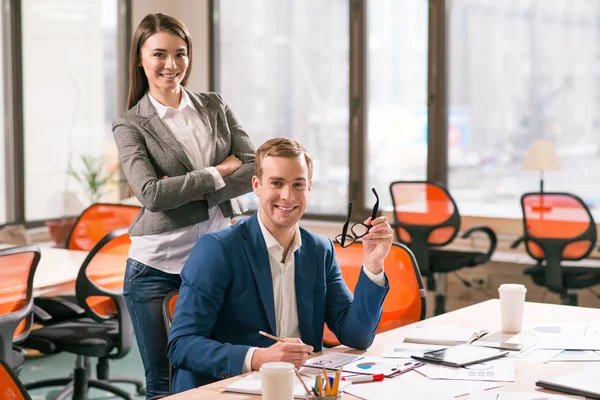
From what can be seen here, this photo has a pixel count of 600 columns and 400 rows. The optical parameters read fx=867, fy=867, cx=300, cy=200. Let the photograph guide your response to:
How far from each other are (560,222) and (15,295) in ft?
10.2

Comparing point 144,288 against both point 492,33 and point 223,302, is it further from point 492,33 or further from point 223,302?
point 492,33

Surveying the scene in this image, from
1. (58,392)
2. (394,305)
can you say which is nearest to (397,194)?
(58,392)

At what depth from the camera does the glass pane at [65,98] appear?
602 cm

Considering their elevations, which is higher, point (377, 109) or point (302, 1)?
point (302, 1)

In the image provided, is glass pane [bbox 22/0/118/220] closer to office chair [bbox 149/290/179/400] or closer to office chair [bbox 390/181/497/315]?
office chair [bbox 390/181/497/315]

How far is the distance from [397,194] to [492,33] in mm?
1395

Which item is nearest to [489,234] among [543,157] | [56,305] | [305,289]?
[543,157]

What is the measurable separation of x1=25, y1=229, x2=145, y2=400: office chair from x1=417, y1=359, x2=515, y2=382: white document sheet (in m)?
1.94

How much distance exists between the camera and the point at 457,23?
614cm

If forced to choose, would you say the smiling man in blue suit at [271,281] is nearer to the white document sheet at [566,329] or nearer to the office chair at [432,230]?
the white document sheet at [566,329]

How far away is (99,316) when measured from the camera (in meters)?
3.76

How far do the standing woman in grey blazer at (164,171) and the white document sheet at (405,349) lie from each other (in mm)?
728

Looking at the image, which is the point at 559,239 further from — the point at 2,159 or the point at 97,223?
the point at 2,159

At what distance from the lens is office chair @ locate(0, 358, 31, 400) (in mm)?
1697
